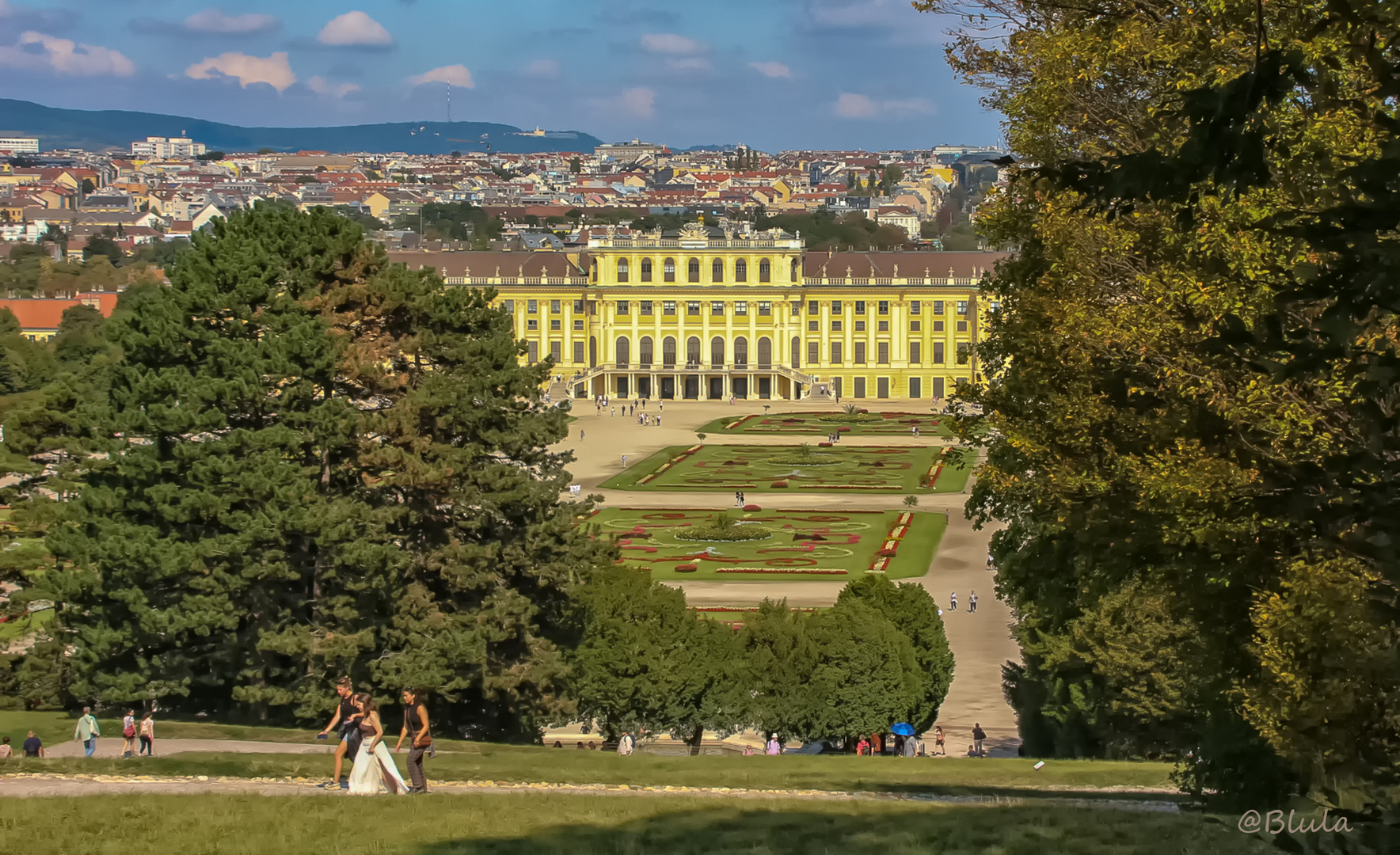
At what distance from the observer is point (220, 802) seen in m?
11.6

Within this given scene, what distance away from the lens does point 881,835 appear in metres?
10.5

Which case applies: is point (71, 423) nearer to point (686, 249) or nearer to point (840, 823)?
point (840, 823)

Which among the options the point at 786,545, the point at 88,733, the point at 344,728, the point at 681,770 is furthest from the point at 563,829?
the point at 786,545

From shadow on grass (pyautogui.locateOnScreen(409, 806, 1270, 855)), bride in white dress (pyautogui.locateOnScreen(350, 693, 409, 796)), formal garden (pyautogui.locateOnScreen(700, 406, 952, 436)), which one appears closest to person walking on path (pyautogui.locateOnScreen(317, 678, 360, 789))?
bride in white dress (pyautogui.locateOnScreen(350, 693, 409, 796))

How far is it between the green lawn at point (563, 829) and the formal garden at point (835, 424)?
61841mm

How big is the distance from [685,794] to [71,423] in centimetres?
1310

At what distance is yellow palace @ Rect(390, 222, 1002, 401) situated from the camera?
94.8 m

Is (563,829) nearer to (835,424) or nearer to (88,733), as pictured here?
(88,733)

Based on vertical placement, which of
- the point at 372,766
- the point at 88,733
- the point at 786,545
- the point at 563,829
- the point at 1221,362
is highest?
the point at 1221,362

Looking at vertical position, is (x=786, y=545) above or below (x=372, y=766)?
below

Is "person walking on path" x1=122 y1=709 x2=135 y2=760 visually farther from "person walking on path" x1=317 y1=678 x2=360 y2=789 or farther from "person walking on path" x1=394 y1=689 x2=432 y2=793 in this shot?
→ "person walking on path" x1=394 y1=689 x2=432 y2=793

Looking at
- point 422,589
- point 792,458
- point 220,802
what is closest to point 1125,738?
point 422,589

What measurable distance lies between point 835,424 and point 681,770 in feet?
208

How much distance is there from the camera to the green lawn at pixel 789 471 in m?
57.5
